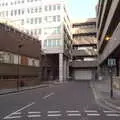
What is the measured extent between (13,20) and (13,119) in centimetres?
8495

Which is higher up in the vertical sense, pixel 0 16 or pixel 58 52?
pixel 0 16

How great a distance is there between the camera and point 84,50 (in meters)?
114

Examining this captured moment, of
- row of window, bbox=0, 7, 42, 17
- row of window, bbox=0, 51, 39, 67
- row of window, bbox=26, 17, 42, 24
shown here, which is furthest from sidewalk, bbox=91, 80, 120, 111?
row of window, bbox=0, 7, 42, 17

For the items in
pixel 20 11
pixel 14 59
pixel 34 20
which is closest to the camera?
pixel 14 59

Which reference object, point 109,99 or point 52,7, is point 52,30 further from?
point 109,99

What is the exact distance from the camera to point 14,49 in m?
47.3

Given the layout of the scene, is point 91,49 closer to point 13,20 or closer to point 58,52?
point 58,52

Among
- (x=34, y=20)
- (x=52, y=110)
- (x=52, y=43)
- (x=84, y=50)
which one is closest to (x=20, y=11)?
(x=34, y=20)

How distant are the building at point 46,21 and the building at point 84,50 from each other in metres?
20.7

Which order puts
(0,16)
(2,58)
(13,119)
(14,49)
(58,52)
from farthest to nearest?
(0,16), (58,52), (14,49), (2,58), (13,119)

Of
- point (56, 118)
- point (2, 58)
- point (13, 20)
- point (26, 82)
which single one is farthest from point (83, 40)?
point (56, 118)

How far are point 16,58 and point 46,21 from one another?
45615mm

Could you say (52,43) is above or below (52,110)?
above

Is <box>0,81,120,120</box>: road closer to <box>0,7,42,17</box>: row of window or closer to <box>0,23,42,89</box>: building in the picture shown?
<box>0,23,42,89</box>: building
